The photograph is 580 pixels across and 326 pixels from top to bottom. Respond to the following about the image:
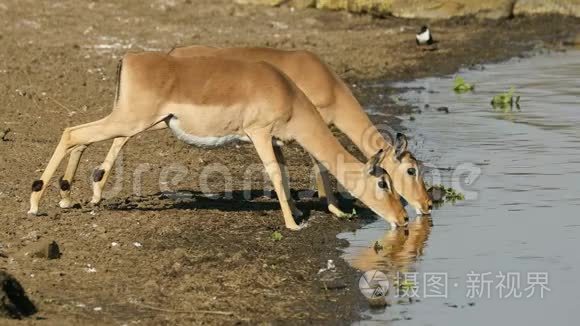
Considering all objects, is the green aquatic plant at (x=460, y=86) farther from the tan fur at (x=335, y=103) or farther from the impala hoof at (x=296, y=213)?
the impala hoof at (x=296, y=213)

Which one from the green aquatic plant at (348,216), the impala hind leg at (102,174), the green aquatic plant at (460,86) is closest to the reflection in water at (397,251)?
the green aquatic plant at (348,216)

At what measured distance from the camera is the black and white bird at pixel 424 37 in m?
21.0

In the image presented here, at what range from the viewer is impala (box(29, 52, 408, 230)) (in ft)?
32.1

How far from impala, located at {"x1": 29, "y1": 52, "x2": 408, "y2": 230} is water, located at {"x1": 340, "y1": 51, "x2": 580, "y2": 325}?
0.53 m

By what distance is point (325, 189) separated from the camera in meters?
10.9

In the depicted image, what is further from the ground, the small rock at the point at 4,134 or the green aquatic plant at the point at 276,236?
the small rock at the point at 4,134

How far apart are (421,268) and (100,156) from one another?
4408 millimetres

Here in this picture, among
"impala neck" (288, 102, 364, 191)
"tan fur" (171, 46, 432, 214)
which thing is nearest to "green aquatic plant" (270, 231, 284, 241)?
"impala neck" (288, 102, 364, 191)

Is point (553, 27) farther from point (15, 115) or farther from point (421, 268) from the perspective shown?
point (421, 268)

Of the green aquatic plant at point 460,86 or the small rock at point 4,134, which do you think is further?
the green aquatic plant at point 460,86

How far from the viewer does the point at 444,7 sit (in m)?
24.6

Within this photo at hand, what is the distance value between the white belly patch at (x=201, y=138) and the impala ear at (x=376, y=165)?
3.51ft

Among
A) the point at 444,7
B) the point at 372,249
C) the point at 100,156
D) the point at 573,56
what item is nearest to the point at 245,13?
the point at 444,7

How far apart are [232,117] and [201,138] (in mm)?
319
